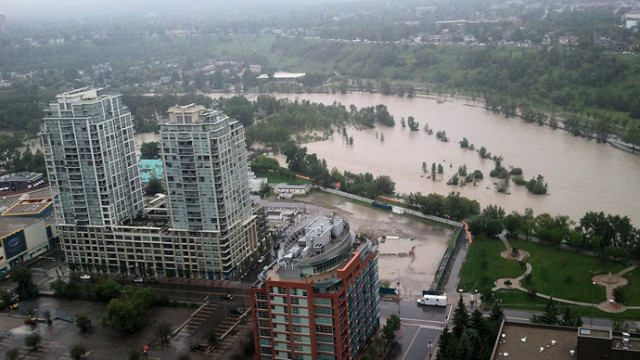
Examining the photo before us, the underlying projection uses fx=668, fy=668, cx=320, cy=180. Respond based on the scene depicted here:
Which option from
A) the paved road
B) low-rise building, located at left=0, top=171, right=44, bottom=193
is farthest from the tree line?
low-rise building, located at left=0, top=171, right=44, bottom=193

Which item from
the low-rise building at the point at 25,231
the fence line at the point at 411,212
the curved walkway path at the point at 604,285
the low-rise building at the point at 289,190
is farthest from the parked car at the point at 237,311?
the low-rise building at the point at 289,190

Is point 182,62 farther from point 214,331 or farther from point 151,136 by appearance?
point 214,331

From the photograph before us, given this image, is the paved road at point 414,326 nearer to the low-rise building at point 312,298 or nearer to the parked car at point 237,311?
the low-rise building at point 312,298

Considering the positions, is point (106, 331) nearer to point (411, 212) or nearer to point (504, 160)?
point (411, 212)

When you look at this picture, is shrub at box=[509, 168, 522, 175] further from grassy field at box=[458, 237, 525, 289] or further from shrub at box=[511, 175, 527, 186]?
grassy field at box=[458, 237, 525, 289]

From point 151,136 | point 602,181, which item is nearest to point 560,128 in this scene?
point 602,181

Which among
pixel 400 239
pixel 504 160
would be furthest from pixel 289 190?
pixel 504 160
